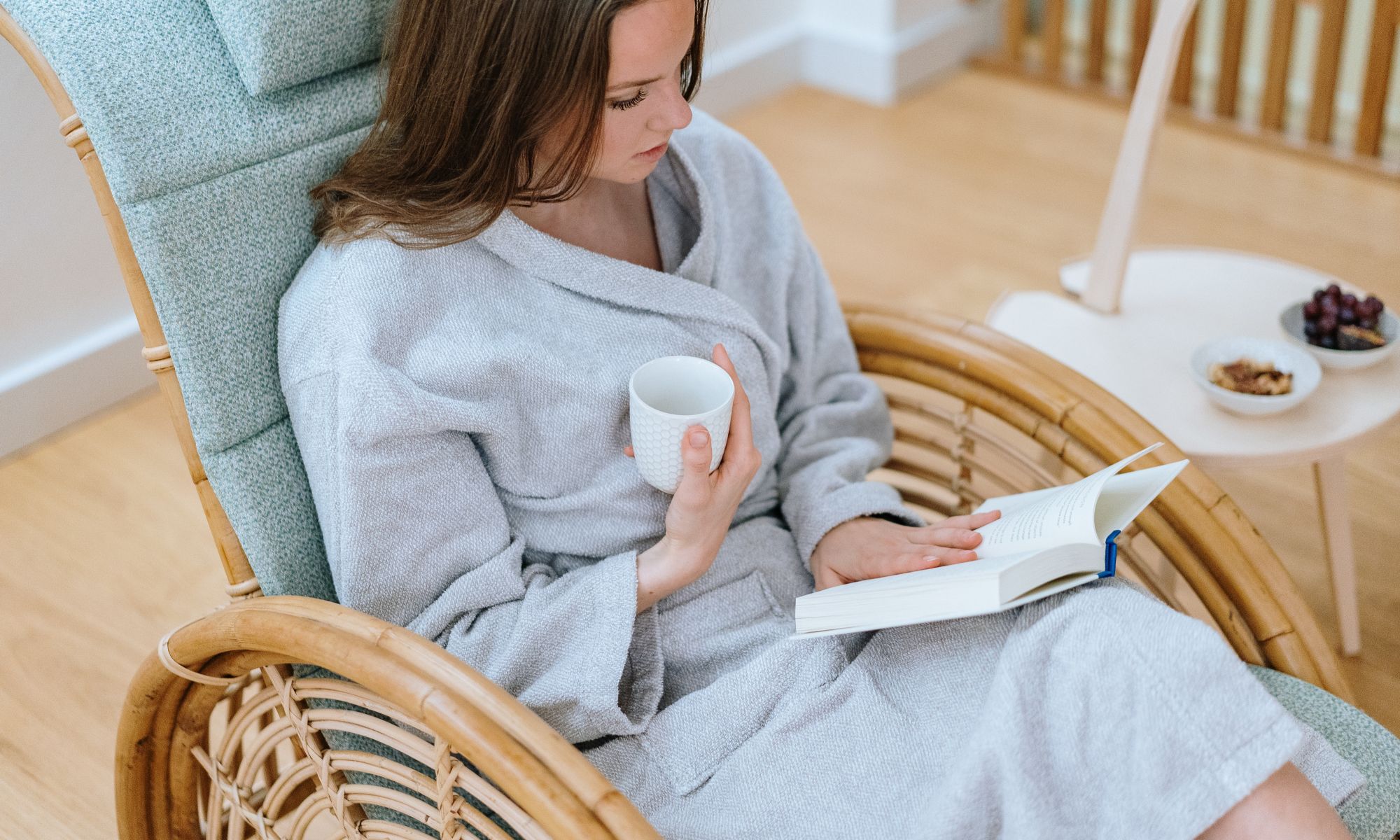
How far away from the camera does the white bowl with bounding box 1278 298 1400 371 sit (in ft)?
5.03

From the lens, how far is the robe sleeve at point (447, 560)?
41.3 inches

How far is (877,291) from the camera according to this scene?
101 inches

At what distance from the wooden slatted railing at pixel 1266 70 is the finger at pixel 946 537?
205 cm

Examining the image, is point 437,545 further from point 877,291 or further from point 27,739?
point 877,291

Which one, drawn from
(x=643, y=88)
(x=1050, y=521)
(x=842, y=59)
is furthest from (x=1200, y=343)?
(x=842, y=59)

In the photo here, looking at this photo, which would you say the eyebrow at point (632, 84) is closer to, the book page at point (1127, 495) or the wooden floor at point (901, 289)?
the book page at point (1127, 495)

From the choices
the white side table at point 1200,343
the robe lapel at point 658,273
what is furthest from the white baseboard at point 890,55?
the robe lapel at point 658,273

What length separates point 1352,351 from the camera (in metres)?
1.55

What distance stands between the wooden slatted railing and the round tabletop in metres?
1.25

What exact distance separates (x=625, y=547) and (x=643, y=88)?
423mm

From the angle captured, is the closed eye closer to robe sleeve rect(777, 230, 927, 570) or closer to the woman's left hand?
robe sleeve rect(777, 230, 927, 570)

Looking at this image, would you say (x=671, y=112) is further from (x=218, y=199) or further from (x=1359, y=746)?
(x=1359, y=746)

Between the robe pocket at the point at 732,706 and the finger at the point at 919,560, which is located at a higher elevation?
the finger at the point at 919,560

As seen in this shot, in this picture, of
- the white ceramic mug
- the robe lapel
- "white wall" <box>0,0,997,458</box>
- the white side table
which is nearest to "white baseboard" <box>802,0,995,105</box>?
"white wall" <box>0,0,997,458</box>
